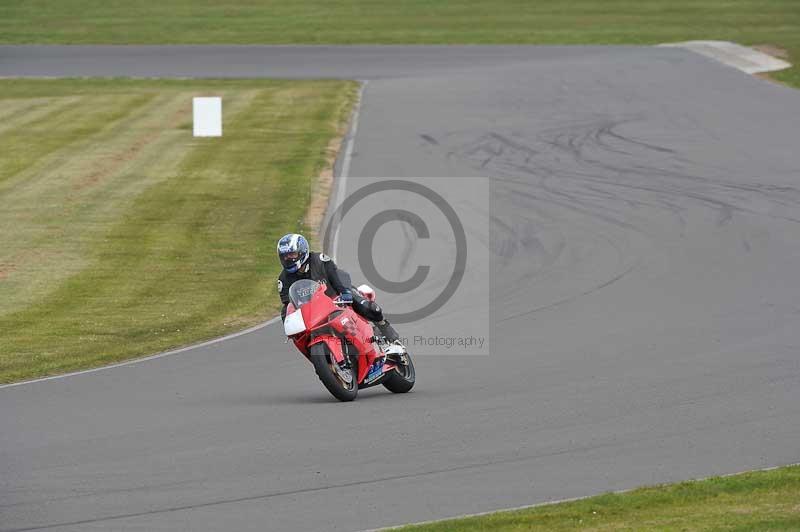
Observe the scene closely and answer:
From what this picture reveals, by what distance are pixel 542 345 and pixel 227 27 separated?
162ft

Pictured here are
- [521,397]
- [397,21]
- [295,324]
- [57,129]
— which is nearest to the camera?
[295,324]

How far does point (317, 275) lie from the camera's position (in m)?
13.3

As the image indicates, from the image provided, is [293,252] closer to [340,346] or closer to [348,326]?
[348,326]

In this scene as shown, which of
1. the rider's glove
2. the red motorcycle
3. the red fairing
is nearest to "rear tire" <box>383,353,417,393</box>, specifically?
the red motorcycle

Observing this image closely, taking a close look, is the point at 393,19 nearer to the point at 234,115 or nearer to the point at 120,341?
the point at 234,115

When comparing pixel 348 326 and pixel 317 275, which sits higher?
pixel 317 275

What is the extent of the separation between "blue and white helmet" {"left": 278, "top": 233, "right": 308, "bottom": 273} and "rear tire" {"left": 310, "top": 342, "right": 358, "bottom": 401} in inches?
35.4

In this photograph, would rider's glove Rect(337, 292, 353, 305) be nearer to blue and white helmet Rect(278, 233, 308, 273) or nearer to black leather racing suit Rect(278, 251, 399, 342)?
black leather racing suit Rect(278, 251, 399, 342)

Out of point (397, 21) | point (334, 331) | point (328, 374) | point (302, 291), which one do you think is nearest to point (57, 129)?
point (397, 21)

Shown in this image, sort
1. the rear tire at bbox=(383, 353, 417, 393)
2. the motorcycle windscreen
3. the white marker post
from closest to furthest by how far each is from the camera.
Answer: the motorcycle windscreen, the rear tire at bbox=(383, 353, 417, 393), the white marker post

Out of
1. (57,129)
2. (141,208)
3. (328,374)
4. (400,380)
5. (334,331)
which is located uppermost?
(334,331)

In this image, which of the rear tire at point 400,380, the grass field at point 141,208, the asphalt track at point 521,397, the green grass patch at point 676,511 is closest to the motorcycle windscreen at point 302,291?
the asphalt track at point 521,397

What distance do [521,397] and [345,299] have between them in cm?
196

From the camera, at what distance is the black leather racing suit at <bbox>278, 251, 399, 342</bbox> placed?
13.2m
